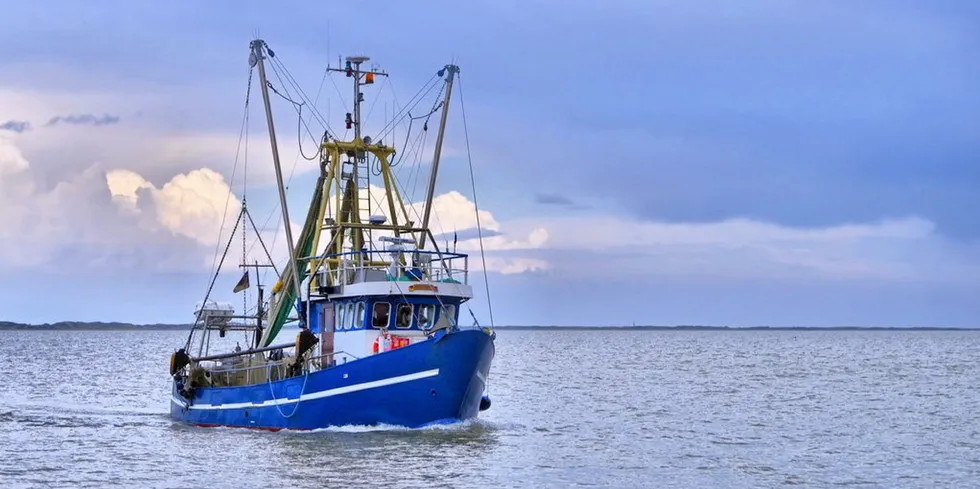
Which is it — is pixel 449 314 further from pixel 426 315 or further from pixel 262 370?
pixel 262 370

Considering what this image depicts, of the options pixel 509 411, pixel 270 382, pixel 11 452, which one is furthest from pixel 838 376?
pixel 11 452

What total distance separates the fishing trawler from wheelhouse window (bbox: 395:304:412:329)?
3cm

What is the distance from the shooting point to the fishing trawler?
35.4 metres

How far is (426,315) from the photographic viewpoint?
38.1 meters

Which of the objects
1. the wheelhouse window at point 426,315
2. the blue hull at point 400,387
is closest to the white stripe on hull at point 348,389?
the blue hull at point 400,387

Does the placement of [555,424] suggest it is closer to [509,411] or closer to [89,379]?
[509,411]

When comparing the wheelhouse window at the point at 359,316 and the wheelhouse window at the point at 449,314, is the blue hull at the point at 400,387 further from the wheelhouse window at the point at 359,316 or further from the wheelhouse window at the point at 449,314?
the wheelhouse window at the point at 359,316

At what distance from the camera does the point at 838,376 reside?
86062 millimetres

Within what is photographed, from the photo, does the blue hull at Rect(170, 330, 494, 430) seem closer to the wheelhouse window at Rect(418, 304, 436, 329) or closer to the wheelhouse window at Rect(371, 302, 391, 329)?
the wheelhouse window at Rect(418, 304, 436, 329)

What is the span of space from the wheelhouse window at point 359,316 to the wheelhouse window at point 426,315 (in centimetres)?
178

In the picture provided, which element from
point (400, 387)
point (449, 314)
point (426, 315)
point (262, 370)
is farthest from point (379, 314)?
point (262, 370)

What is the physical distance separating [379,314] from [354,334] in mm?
1030

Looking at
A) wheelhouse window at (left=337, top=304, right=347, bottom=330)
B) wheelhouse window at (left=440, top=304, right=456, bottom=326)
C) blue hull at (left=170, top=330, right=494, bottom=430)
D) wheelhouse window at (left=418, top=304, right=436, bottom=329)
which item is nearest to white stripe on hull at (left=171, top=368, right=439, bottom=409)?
blue hull at (left=170, top=330, right=494, bottom=430)

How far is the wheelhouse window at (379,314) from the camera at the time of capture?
3744 cm
